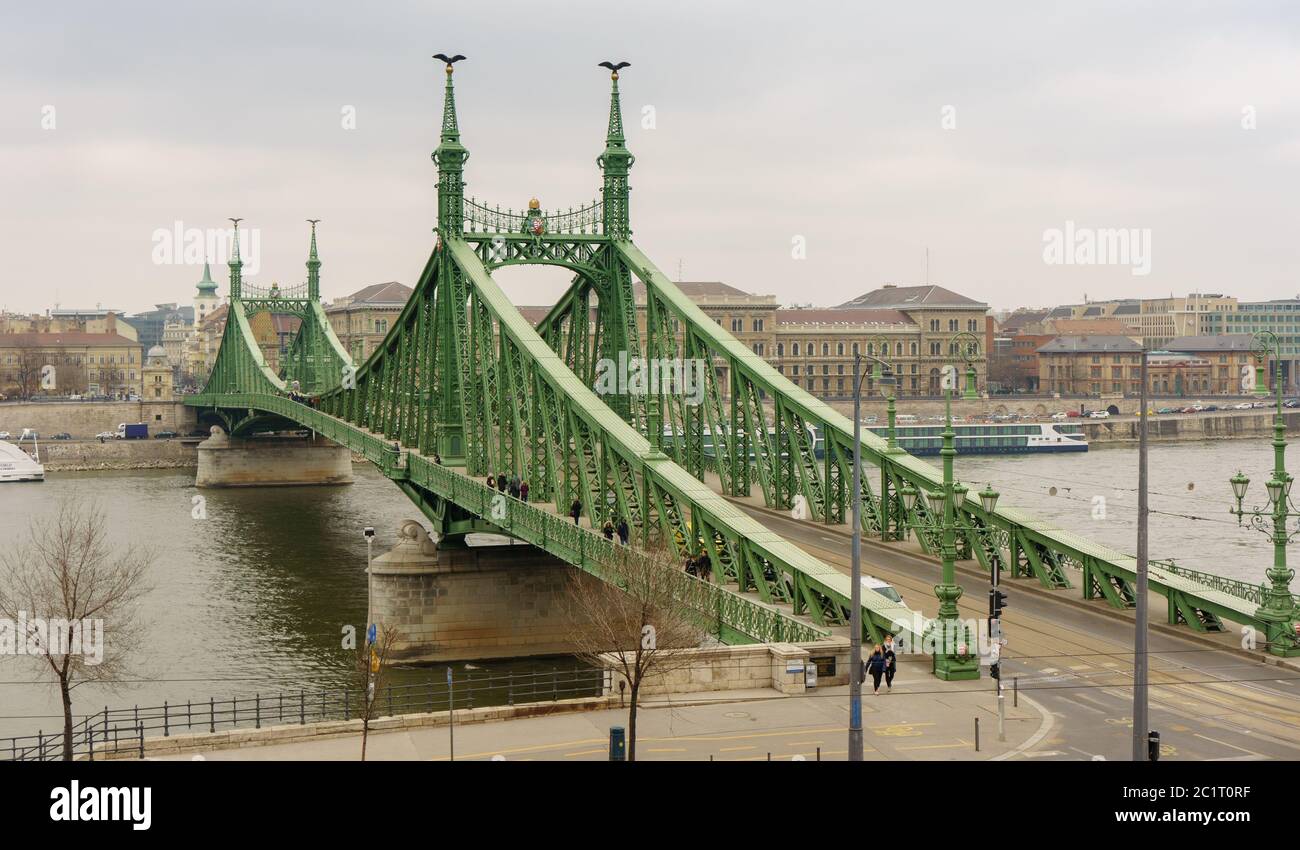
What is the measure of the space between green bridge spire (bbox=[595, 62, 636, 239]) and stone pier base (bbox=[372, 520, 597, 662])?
13.5 metres

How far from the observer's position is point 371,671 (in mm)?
33156

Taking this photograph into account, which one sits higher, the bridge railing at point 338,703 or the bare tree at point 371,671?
the bare tree at point 371,671

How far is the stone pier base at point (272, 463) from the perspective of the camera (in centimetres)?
12019

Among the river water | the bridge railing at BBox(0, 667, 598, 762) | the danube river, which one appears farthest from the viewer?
the river water

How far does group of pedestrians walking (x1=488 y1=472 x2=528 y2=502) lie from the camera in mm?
48000

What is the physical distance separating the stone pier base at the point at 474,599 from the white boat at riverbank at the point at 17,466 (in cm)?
7726

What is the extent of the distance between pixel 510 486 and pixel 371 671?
1654 cm

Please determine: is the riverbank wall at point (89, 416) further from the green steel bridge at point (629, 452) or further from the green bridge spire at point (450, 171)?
the green bridge spire at point (450, 171)

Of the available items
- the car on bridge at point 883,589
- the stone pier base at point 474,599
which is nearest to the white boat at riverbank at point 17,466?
the stone pier base at point 474,599

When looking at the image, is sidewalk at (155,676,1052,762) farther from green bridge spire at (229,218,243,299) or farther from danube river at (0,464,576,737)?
green bridge spire at (229,218,243,299)

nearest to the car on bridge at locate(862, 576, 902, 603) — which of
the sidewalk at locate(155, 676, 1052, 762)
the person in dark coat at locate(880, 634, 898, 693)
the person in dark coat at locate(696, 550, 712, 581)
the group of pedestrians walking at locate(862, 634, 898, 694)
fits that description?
the person in dark coat at locate(696, 550, 712, 581)

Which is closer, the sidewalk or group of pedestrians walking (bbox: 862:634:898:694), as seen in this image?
the sidewalk
